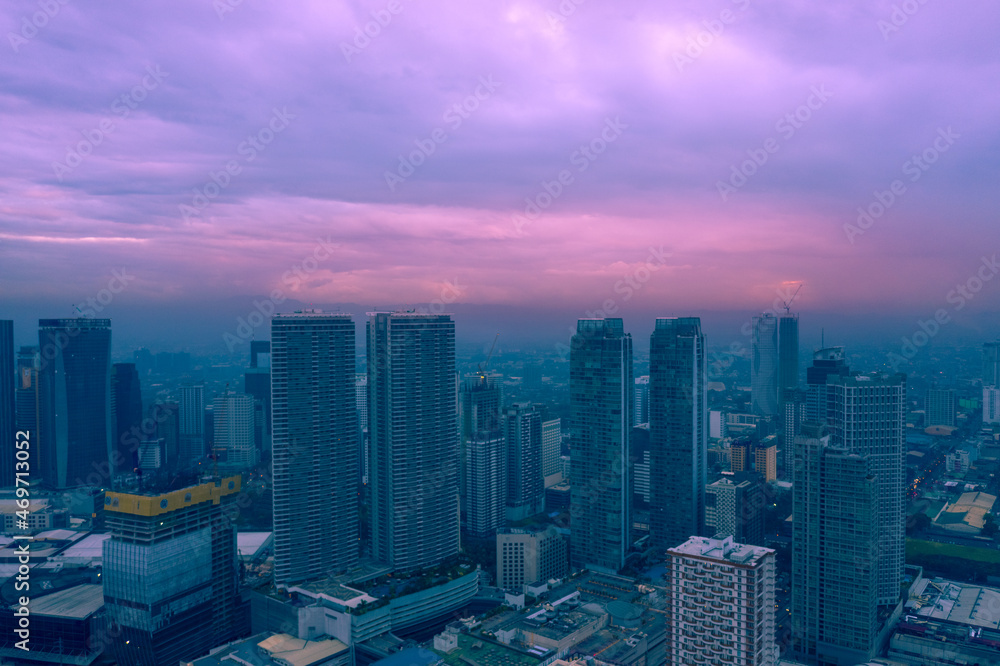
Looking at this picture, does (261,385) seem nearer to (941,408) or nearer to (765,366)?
(765,366)

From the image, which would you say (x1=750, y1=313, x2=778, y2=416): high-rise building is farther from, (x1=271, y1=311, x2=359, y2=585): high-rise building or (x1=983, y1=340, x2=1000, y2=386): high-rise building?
(x1=271, y1=311, x2=359, y2=585): high-rise building

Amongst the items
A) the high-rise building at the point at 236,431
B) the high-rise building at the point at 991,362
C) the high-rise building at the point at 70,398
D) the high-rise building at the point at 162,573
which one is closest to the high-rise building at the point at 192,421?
the high-rise building at the point at 236,431

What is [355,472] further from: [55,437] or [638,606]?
[55,437]

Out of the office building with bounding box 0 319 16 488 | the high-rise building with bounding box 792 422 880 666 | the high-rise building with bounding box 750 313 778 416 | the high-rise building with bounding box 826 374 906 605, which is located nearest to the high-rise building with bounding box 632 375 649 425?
the high-rise building with bounding box 750 313 778 416

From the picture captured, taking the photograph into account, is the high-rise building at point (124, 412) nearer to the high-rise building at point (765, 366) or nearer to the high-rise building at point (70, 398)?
the high-rise building at point (70, 398)

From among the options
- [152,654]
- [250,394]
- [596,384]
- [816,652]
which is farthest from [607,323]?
[250,394]

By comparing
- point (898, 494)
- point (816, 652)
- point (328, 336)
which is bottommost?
point (816, 652)

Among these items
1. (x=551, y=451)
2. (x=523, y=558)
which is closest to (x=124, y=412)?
(x=551, y=451)
